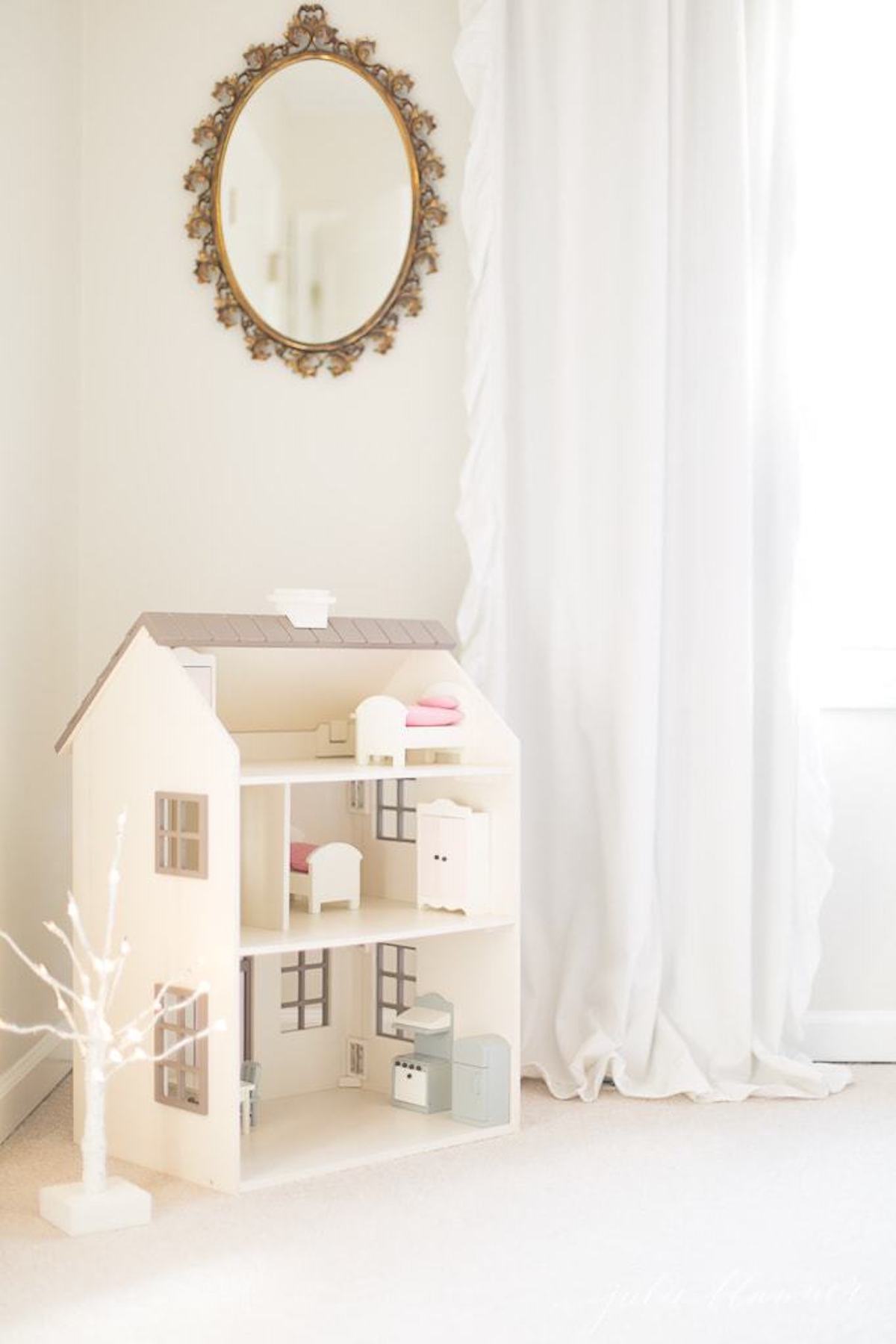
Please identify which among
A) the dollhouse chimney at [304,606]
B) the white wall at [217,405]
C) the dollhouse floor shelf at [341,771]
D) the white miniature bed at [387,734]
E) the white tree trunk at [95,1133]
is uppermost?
the white wall at [217,405]

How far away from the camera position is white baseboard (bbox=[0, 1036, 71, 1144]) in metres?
2.50

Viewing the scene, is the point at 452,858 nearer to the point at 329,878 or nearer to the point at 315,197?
the point at 329,878

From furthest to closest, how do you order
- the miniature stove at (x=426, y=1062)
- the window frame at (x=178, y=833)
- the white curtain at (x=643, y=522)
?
the white curtain at (x=643, y=522) < the miniature stove at (x=426, y=1062) < the window frame at (x=178, y=833)

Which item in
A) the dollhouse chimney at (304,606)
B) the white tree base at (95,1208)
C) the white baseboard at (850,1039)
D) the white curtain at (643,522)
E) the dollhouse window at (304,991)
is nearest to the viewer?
the white tree base at (95,1208)

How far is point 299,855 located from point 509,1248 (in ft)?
2.64

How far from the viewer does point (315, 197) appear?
2965 mm

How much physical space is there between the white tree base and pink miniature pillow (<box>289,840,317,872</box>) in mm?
606

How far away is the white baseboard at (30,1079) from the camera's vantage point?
2504 mm

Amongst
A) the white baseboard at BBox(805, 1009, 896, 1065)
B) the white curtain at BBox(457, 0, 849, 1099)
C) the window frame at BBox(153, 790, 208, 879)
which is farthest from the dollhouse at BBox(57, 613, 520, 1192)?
the white baseboard at BBox(805, 1009, 896, 1065)

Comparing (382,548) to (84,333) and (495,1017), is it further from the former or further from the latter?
(495,1017)

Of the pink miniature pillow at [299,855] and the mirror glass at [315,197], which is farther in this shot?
the mirror glass at [315,197]

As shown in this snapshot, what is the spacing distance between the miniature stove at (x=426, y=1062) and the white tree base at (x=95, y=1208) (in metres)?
0.60

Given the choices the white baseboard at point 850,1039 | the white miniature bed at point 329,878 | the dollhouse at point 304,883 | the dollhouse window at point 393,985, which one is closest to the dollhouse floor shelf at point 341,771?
the dollhouse at point 304,883

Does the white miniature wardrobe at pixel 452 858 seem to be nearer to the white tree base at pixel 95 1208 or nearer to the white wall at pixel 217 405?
the white wall at pixel 217 405
